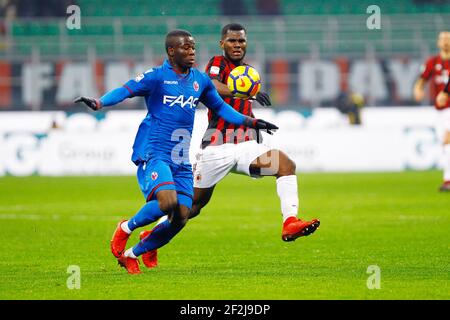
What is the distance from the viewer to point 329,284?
8055mm

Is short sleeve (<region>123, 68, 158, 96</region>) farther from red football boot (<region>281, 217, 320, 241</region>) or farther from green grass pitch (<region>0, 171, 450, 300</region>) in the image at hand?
red football boot (<region>281, 217, 320, 241</region>)

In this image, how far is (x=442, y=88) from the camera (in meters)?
17.9

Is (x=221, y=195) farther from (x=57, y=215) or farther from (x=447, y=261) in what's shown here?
(x=447, y=261)

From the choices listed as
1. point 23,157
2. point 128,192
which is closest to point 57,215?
point 128,192

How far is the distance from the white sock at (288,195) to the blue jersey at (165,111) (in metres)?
1.16

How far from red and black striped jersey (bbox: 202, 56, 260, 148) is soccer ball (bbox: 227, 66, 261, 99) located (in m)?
0.30

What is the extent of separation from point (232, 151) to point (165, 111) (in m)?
1.33

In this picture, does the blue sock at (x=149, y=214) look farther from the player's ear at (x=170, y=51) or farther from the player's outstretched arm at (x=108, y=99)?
the player's ear at (x=170, y=51)

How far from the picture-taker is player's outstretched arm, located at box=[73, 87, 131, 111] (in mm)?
8070

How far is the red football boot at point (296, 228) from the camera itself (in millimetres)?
9030

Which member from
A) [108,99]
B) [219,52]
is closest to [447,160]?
[108,99]

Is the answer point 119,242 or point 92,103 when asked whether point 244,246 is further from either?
point 92,103

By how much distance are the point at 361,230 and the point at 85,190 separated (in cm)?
830

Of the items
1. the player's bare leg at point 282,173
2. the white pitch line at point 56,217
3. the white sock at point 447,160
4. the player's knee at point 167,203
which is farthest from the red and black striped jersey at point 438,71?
the player's knee at point 167,203
